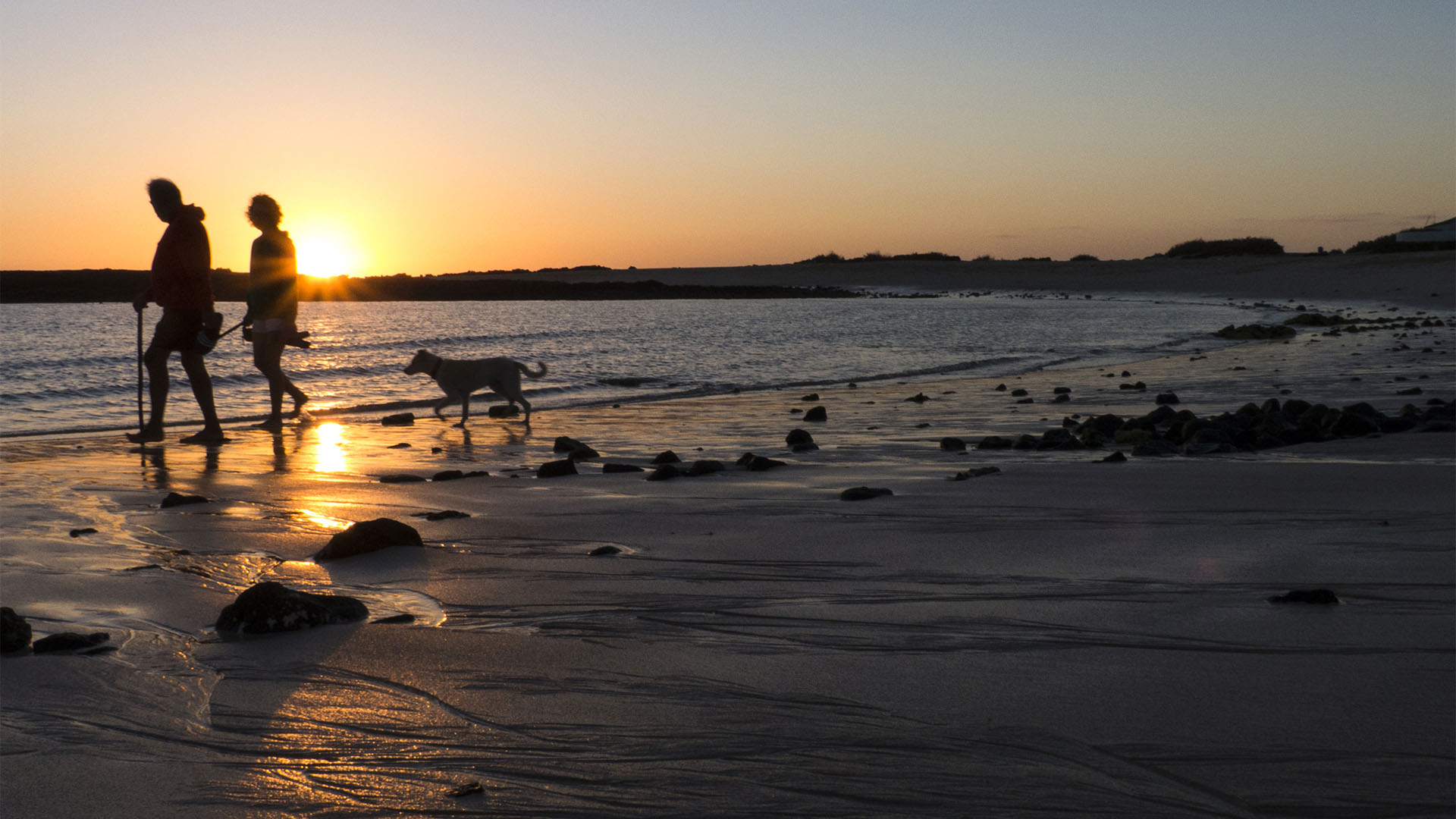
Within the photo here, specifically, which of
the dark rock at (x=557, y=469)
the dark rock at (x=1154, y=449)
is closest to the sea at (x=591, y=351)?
the dark rock at (x=557, y=469)

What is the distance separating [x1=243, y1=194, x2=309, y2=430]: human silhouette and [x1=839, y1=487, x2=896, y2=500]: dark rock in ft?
18.3

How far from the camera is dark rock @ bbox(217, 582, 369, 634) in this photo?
330 centimetres

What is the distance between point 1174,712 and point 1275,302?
4952cm

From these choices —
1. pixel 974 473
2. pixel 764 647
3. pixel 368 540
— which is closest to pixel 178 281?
pixel 368 540

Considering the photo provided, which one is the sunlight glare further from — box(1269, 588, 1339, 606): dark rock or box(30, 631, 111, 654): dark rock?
box(1269, 588, 1339, 606): dark rock

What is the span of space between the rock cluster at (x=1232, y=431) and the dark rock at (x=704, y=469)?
6.90ft

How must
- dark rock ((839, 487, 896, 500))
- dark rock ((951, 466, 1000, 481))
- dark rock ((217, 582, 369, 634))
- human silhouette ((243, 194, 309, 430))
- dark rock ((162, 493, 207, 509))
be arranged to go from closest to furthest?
dark rock ((217, 582, 369, 634)), dark rock ((839, 487, 896, 500)), dark rock ((162, 493, 207, 509)), dark rock ((951, 466, 1000, 481)), human silhouette ((243, 194, 309, 430))

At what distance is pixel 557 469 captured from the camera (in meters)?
6.81

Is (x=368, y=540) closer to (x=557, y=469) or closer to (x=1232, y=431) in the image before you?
(x=557, y=469)

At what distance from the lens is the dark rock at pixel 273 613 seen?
10.8 ft

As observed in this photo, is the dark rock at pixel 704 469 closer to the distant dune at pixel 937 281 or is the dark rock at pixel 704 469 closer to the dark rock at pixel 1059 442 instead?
the dark rock at pixel 1059 442

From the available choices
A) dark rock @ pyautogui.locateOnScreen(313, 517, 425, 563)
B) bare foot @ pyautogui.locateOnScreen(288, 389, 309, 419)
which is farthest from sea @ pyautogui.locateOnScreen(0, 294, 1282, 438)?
dark rock @ pyautogui.locateOnScreen(313, 517, 425, 563)

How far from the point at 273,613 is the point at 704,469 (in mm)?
3484

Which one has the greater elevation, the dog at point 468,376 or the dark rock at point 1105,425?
the dog at point 468,376
